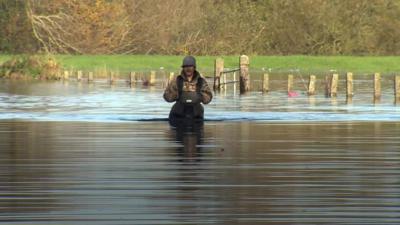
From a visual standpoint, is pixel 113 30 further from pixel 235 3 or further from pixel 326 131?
pixel 326 131

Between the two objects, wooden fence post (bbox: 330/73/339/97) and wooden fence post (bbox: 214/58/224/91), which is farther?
wooden fence post (bbox: 214/58/224/91)

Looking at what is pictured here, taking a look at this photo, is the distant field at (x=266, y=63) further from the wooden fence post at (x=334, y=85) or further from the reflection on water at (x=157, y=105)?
the wooden fence post at (x=334, y=85)

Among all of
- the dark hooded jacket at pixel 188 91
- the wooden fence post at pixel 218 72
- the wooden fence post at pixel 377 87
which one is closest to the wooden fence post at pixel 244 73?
the wooden fence post at pixel 218 72

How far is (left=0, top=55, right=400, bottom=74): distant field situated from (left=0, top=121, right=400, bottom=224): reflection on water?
53.5m

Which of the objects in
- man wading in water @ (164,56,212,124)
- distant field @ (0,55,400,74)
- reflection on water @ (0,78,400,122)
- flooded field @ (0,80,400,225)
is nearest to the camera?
flooded field @ (0,80,400,225)

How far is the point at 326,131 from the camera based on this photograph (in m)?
26.6

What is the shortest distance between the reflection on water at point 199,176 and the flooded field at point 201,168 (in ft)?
0.05

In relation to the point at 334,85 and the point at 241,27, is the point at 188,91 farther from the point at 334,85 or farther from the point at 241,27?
the point at 241,27

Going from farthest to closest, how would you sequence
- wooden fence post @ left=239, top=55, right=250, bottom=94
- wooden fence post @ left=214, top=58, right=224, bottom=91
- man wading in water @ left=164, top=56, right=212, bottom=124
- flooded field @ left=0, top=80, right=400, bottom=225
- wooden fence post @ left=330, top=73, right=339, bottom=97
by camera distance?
wooden fence post @ left=214, top=58, right=224, bottom=91
wooden fence post @ left=239, top=55, right=250, bottom=94
wooden fence post @ left=330, top=73, right=339, bottom=97
man wading in water @ left=164, top=56, right=212, bottom=124
flooded field @ left=0, top=80, right=400, bottom=225

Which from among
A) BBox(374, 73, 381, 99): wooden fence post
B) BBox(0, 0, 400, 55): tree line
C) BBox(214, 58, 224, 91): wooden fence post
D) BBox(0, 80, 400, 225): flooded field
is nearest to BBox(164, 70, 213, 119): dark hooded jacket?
BBox(0, 80, 400, 225): flooded field

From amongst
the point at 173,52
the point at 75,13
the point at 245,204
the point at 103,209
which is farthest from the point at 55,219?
the point at 173,52

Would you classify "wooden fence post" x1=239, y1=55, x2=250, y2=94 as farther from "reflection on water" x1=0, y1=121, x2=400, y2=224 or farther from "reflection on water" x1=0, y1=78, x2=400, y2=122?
"reflection on water" x1=0, y1=121, x2=400, y2=224

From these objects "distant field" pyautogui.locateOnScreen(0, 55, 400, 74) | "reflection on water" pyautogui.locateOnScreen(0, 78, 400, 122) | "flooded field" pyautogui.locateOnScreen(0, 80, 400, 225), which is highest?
"flooded field" pyautogui.locateOnScreen(0, 80, 400, 225)

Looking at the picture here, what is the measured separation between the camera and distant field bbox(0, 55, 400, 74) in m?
80.2
